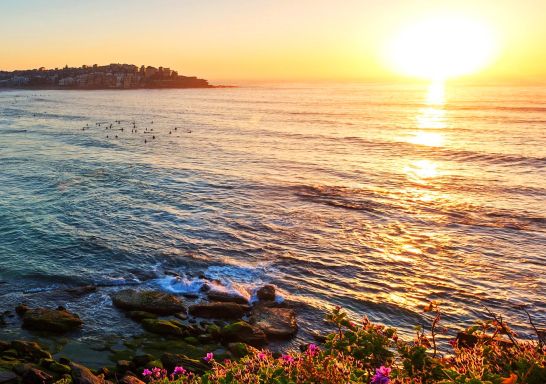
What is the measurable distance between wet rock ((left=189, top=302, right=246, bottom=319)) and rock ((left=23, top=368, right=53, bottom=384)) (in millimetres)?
6229

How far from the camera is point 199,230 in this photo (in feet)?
90.3

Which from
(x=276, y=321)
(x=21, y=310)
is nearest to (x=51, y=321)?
(x=21, y=310)

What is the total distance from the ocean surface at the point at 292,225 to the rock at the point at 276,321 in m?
0.50

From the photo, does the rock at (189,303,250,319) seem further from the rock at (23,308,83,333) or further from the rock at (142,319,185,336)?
the rock at (23,308,83,333)

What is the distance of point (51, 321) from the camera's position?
16.6 m

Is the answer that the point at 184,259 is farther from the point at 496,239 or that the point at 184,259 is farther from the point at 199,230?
the point at 496,239

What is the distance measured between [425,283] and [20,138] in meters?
63.0

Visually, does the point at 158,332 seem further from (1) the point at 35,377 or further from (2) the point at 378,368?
(2) the point at 378,368

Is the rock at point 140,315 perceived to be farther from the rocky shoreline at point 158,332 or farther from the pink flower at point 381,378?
the pink flower at point 381,378

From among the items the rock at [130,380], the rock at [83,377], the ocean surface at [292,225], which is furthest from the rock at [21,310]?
the rock at [130,380]

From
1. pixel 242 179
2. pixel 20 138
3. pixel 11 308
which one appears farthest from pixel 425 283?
pixel 20 138

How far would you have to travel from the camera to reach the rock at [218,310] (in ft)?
59.0

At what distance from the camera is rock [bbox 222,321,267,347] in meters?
16.1

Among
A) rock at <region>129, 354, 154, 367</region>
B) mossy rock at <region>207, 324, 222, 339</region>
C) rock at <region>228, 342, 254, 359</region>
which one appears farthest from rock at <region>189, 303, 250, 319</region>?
rock at <region>129, 354, 154, 367</region>
